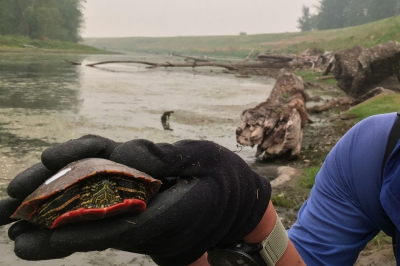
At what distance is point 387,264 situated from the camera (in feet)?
9.82

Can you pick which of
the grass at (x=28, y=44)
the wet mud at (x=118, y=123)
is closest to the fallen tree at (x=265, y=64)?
the wet mud at (x=118, y=123)

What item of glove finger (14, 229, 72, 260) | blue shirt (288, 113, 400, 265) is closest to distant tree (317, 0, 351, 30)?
blue shirt (288, 113, 400, 265)

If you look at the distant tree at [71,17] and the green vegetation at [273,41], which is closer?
the green vegetation at [273,41]

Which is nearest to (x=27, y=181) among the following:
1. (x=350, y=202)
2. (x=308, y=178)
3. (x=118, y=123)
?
(x=350, y=202)

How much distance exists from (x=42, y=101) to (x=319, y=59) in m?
24.1

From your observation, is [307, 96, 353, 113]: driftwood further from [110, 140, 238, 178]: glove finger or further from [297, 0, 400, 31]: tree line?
[297, 0, 400, 31]: tree line

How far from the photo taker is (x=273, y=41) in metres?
88.6

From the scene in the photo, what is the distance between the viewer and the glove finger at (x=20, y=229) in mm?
1608

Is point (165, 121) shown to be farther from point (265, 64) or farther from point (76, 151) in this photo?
point (265, 64)

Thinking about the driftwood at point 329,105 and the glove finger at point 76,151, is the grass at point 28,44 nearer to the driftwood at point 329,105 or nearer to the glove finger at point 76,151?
the driftwood at point 329,105

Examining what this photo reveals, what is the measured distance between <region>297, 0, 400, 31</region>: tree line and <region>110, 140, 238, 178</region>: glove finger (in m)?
85.4

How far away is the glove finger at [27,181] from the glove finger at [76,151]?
6 cm

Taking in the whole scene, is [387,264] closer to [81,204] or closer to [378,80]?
[81,204]

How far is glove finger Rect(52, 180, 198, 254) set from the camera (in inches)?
54.6
